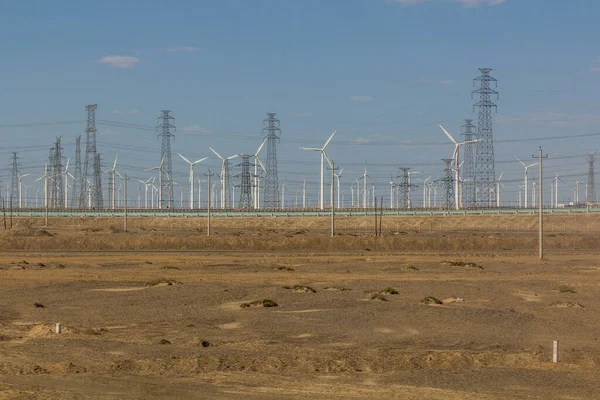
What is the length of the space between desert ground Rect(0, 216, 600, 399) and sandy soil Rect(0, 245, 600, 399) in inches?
3.5

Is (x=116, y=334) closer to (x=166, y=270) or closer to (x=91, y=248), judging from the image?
(x=166, y=270)

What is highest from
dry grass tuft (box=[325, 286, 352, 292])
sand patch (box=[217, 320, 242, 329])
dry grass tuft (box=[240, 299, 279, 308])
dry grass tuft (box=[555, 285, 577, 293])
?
dry grass tuft (box=[240, 299, 279, 308])

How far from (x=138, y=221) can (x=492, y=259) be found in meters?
103

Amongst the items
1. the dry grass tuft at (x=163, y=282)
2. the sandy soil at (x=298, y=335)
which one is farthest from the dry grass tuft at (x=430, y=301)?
the dry grass tuft at (x=163, y=282)

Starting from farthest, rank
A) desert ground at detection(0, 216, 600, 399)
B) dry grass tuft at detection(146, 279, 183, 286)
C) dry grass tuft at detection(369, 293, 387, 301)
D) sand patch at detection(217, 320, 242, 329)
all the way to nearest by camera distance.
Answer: dry grass tuft at detection(146, 279, 183, 286) < dry grass tuft at detection(369, 293, 387, 301) < sand patch at detection(217, 320, 242, 329) < desert ground at detection(0, 216, 600, 399)

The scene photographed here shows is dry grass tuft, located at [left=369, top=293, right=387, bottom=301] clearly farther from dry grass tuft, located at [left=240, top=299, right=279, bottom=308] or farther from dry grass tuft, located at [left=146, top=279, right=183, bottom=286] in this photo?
→ dry grass tuft, located at [left=146, top=279, right=183, bottom=286]

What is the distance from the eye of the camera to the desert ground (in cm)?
2523

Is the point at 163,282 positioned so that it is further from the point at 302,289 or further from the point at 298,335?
the point at 298,335

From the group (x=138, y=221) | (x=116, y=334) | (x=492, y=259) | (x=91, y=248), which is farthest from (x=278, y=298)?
(x=138, y=221)

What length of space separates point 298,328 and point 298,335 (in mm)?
2063

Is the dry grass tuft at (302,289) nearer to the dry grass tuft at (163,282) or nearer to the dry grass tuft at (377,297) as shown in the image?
the dry grass tuft at (377,297)

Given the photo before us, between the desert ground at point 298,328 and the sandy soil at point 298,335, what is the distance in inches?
3.5

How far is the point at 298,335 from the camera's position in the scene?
117 feet

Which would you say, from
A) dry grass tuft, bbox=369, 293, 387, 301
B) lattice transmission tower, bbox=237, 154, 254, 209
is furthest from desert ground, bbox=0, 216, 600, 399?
lattice transmission tower, bbox=237, 154, 254, 209
